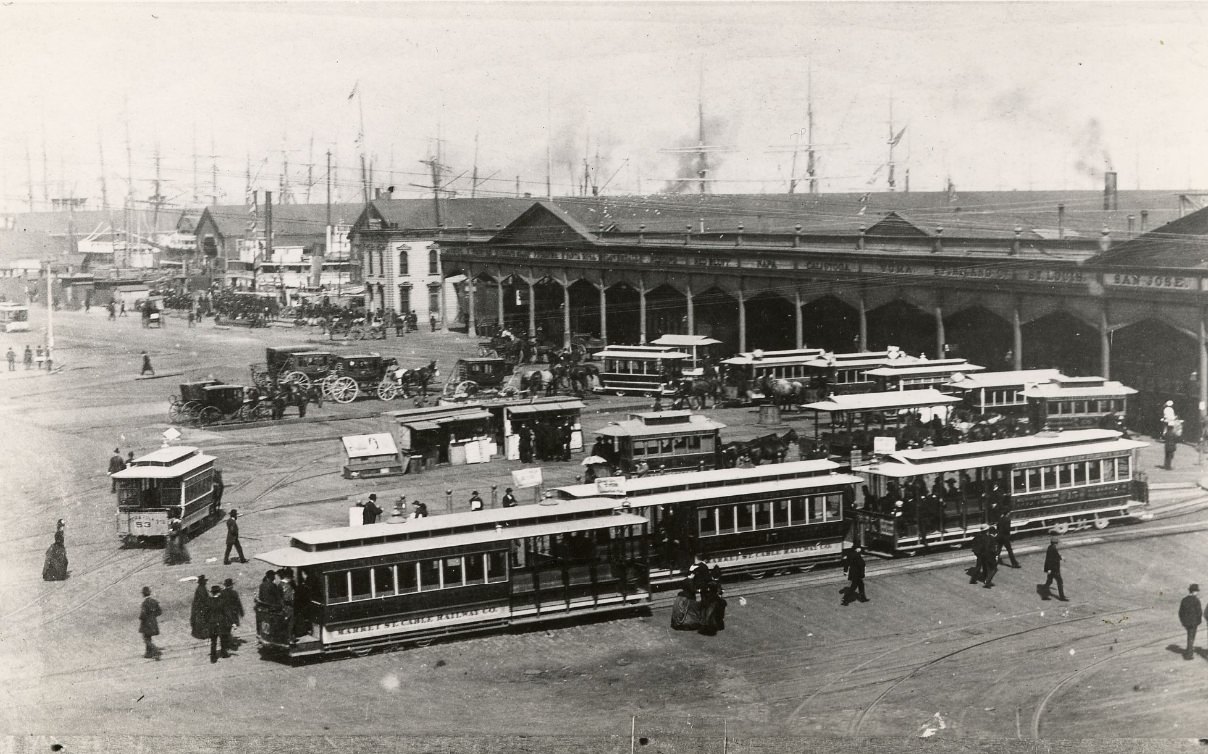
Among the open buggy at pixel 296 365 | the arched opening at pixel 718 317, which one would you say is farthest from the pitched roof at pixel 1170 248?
the open buggy at pixel 296 365

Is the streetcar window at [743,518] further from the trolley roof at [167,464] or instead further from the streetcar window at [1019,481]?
the trolley roof at [167,464]

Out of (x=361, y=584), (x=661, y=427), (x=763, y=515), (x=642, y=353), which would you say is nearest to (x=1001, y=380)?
(x=661, y=427)

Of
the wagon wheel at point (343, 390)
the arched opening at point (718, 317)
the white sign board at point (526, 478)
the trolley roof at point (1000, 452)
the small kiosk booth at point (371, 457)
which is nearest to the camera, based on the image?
the trolley roof at point (1000, 452)

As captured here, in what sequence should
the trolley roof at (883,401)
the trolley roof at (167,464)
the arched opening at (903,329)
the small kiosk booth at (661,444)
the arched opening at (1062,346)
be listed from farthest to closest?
the arched opening at (903,329)
the arched opening at (1062,346)
the trolley roof at (883,401)
the small kiosk booth at (661,444)
the trolley roof at (167,464)

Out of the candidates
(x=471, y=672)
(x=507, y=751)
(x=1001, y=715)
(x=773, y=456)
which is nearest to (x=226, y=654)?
(x=471, y=672)

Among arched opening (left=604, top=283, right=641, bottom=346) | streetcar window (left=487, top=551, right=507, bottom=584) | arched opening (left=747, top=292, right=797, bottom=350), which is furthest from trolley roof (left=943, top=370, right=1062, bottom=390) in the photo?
arched opening (left=604, top=283, right=641, bottom=346)

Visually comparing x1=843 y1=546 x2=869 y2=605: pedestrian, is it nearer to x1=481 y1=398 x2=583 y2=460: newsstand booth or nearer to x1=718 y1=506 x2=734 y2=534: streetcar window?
x1=718 y1=506 x2=734 y2=534: streetcar window
